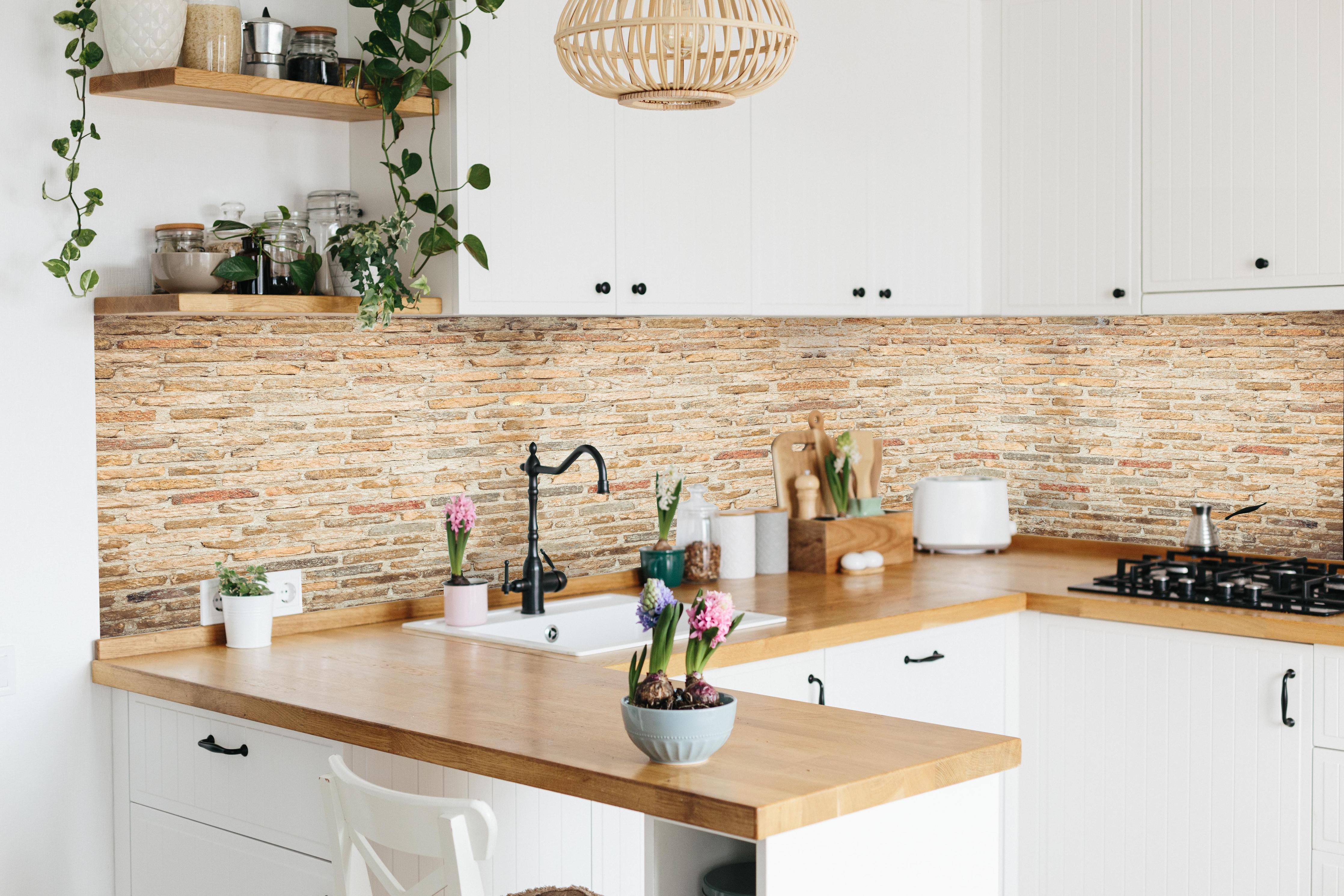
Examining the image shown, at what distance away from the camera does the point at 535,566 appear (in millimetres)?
3271

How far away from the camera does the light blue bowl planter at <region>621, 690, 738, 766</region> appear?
191 cm

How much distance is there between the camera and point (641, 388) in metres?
3.86

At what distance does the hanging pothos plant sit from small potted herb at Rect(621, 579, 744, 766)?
1.14m

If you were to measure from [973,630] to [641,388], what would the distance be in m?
1.09

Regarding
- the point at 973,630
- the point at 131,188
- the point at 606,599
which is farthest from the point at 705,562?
the point at 131,188

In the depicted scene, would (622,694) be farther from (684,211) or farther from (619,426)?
(619,426)

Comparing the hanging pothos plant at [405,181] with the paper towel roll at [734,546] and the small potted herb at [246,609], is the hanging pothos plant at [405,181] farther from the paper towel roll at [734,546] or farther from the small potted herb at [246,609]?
the paper towel roll at [734,546]

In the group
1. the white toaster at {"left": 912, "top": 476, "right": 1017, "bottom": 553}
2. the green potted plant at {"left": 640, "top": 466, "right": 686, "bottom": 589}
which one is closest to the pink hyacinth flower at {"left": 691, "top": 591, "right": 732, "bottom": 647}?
the green potted plant at {"left": 640, "top": 466, "right": 686, "bottom": 589}

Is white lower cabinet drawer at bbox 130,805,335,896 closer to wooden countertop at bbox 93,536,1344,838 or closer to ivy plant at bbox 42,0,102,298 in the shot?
wooden countertop at bbox 93,536,1344,838

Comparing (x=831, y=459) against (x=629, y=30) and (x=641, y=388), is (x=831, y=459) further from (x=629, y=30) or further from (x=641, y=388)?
(x=629, y=30)

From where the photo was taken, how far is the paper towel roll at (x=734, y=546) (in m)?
3.78

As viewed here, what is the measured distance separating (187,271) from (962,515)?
7.79ft

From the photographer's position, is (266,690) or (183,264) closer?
(266,690)

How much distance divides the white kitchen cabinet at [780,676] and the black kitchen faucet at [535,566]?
0.57 meters
